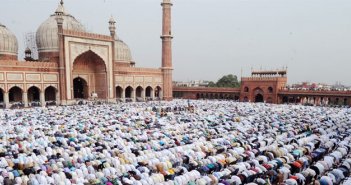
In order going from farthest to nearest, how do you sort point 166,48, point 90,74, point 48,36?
1. point 166,48
2. point 90,74
3. point 48,36

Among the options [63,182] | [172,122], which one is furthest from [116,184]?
[172,122]

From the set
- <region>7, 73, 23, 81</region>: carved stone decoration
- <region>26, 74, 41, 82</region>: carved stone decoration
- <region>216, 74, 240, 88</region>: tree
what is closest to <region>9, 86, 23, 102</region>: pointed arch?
<region>26, 74, 41, 82</region>: carved stone decoration

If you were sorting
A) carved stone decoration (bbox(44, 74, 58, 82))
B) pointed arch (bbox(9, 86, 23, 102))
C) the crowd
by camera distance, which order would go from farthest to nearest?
pointed arch (bbox(9, 86, 23, 102)) < carved stone decoration (bbox(44, 74, 58, 82)) < the crowd

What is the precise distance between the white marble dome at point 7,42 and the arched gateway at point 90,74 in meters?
6.23

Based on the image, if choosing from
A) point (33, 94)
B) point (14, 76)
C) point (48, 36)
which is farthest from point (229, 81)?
point (14, 76)

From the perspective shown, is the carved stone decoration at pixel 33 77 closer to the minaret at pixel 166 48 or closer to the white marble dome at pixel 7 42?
the white marble dome at pixel 7 42

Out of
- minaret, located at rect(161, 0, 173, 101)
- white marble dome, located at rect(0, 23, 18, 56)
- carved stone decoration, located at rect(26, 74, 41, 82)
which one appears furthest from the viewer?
minaret, located at rect(161, 0, 173, 101)

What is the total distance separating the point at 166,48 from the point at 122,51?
639 centimetres

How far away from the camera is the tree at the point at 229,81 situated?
6144 cm

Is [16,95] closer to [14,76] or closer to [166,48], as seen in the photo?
[14,76]

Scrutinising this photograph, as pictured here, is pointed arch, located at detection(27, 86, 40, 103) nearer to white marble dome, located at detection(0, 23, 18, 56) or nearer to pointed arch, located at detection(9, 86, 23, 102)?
pointed arch, located at detection(9, 86, 23, 102)

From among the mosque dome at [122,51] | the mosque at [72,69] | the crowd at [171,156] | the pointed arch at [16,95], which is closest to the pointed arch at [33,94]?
the mosque at [72,69]

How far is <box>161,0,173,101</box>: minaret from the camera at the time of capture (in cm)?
3553

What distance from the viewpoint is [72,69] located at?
27.9 metres
